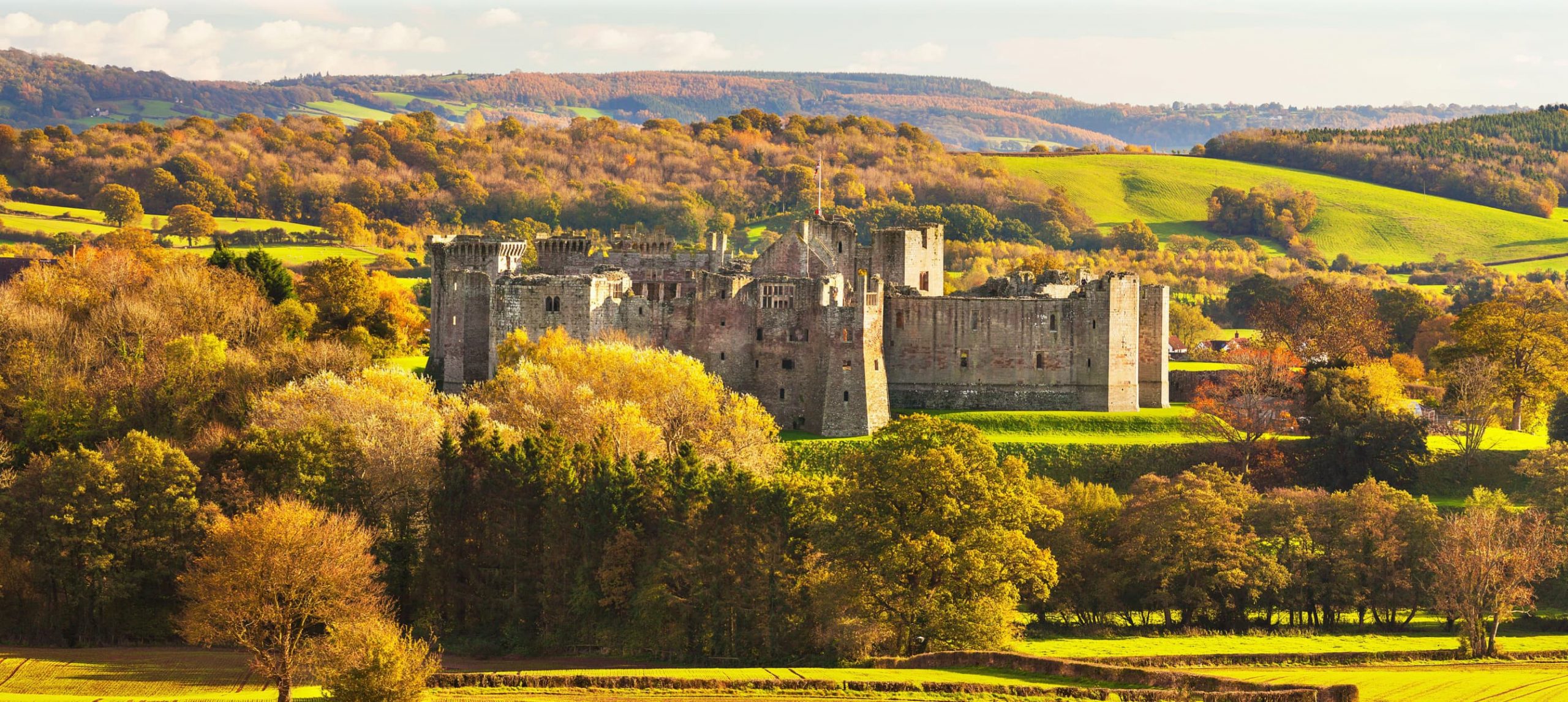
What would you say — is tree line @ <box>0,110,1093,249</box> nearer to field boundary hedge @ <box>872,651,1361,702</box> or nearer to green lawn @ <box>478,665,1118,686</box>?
green lawn @ <box>478,665,1118,686</box>

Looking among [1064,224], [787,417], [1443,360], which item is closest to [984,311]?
[787,417]

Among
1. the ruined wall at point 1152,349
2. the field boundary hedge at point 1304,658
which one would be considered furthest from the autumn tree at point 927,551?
the ruined wall at point 1152,349

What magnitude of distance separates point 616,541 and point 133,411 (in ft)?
81.1

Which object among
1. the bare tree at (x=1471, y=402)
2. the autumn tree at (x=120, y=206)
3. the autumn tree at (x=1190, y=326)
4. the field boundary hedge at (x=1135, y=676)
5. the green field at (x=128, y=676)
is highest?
the autumn tree at (x=120, y=206)

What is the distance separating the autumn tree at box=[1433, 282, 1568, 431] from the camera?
88.9 m

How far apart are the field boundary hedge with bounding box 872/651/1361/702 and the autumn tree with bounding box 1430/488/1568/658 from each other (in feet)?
36.3

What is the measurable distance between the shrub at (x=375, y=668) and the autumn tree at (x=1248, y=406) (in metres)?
38.9

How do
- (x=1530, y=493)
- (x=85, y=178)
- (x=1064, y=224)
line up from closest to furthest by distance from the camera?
(x=1530, y=493)
(x=85, y=178)
(x=1064, y=224)

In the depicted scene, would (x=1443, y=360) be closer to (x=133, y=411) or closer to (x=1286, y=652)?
(x=1286, y=652)

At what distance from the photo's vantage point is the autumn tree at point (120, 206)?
149375mm

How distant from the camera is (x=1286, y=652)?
57.9 metres

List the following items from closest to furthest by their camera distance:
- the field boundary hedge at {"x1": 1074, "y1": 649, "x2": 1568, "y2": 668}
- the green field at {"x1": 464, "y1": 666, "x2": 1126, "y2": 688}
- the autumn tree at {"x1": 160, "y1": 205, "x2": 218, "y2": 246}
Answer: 1. the green field at {"x1": 464, "y1": 666, "x2": 1126, "y2": 688}
2. the field boundary hedge at {"x1": 1074, "y1": 649, "x2": 1568, "y2": 668}
3. the autumn tree at {"x1": 160, "y1": 205, "x2": 218, "y2": 246}

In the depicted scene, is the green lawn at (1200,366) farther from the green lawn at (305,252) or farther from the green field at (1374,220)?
the green field at (1374,220)

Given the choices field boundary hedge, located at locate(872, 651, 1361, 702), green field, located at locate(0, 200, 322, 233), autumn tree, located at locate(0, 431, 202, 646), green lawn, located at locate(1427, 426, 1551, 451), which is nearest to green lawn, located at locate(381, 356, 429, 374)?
autumn tree, located at locate(0, 431, 202, 646)
